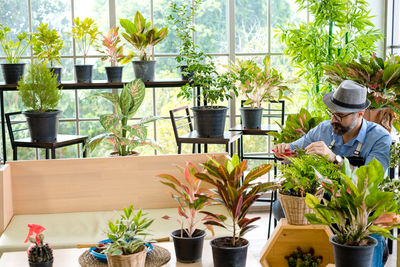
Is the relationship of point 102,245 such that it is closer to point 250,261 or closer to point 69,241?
point 250,261

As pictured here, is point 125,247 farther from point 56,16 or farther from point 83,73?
point 56,16

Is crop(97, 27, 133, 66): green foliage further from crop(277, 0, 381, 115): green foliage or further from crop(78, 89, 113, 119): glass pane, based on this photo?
crop(277, 0, 381, 115): green foliage

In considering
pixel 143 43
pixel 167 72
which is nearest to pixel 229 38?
pixel 167 72

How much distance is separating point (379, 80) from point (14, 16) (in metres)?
3.50

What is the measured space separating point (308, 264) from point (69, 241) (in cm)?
146

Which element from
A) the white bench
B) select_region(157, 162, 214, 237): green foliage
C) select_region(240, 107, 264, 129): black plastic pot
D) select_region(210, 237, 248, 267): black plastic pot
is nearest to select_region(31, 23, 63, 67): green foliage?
the white bench

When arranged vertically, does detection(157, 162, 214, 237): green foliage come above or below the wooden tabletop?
above

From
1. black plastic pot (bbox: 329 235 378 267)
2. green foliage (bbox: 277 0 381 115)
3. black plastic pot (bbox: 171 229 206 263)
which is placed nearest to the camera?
black plastic pot (bbox: 329 235 378 267)

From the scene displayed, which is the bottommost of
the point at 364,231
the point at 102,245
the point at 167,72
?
the point at 102,245

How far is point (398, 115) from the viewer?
3.71 metres

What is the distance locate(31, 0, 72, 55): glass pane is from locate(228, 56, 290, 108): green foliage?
1698mm

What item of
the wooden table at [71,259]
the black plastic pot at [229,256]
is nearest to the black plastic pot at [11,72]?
the wooden table at [71,259]

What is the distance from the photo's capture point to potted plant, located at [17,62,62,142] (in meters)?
4.25

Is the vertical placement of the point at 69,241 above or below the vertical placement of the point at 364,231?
below
